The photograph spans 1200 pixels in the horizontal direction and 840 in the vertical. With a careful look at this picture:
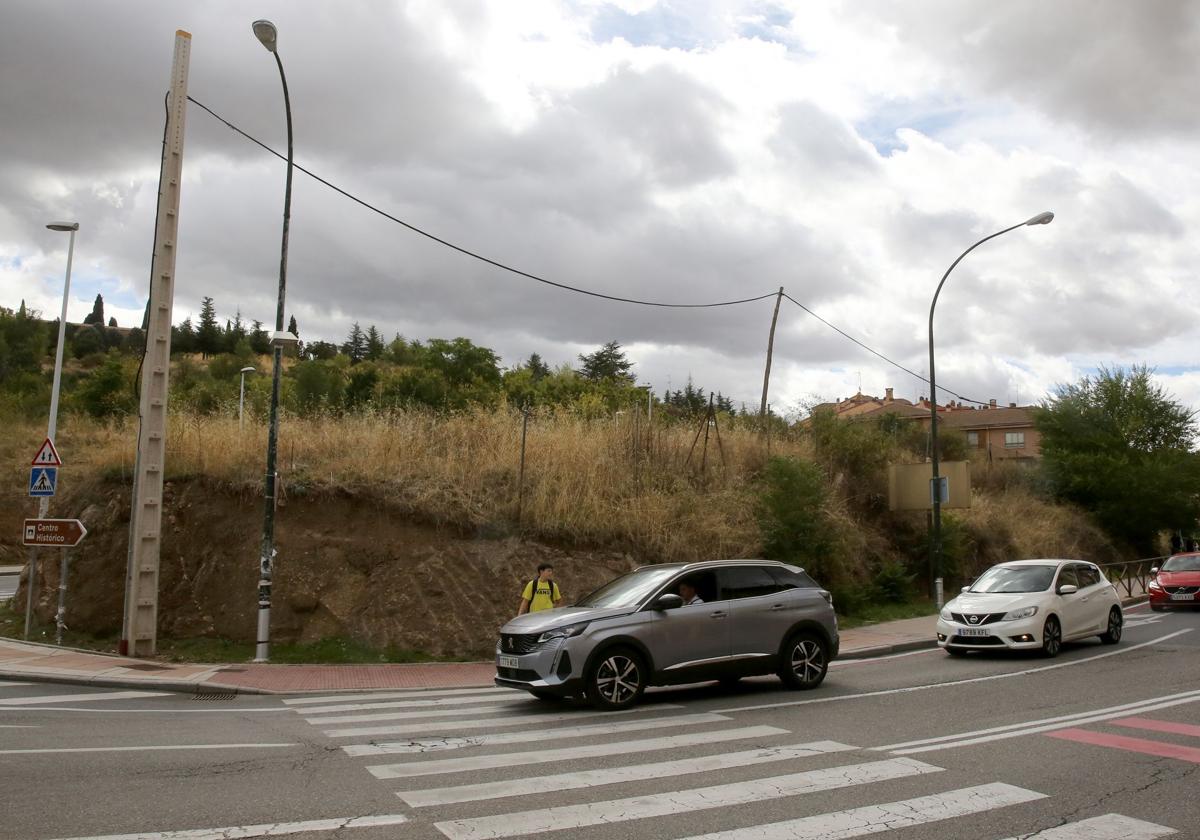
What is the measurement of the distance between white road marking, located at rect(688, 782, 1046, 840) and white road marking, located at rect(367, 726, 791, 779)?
7.79 feet

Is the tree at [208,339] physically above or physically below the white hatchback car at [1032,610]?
above

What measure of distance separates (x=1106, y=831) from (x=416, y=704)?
7973 mm

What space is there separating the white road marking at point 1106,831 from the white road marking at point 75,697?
1095 cm

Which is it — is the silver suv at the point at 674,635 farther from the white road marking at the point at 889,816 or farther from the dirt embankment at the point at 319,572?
the dirt embankment at the point at 319,572

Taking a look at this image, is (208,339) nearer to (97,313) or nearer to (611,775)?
(97,313)

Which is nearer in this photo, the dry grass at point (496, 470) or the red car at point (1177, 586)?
the dry grass at point (496, 470)

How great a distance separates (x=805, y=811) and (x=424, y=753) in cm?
350

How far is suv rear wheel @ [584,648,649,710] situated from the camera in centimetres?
1007

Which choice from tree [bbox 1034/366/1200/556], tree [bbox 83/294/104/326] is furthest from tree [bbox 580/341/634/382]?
tree [bbox 83/294/104/326]

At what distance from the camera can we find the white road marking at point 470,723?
9.16 m

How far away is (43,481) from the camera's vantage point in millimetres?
16266

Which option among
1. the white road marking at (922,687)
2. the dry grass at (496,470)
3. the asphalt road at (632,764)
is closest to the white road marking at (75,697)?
the asphalt road at (632,764)

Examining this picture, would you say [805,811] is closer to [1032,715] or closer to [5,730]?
[1032,715]

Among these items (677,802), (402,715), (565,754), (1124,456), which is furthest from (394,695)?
(1124,456)
